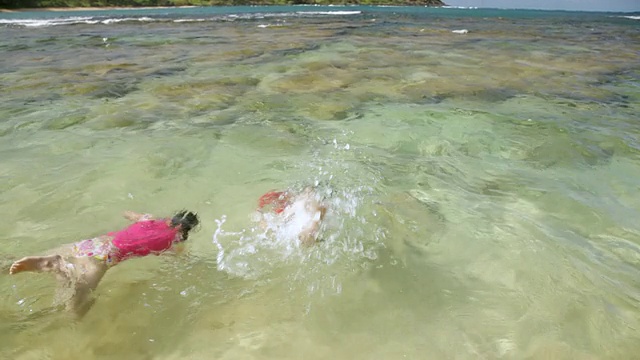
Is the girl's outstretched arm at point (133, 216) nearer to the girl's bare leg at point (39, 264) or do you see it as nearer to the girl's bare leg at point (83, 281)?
the girl's bare leg at point (83, 281)

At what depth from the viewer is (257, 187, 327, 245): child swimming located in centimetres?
460

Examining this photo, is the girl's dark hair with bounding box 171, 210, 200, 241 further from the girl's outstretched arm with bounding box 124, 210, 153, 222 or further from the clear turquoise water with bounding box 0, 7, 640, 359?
the girl's outstretched arm with bounding box 124, 210, 153, 222

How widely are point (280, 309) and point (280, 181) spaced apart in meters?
2.67

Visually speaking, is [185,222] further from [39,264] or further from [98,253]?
[39,264]

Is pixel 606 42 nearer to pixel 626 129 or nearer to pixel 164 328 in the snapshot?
pixel 626 129

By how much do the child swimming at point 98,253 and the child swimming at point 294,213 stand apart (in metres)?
0.87

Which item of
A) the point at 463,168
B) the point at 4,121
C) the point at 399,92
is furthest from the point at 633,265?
the point at 4,121

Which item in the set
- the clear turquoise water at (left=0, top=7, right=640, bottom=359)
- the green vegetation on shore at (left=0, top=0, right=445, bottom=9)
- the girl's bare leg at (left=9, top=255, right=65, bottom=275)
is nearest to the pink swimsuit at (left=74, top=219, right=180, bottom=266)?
the clear turquoise water at (left=0, top=7, right=640, bottom=359)

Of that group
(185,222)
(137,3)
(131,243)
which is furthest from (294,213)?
(137,3)

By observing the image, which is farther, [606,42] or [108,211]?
[606,42]

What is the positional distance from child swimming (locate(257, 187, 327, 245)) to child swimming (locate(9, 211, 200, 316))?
0.87m

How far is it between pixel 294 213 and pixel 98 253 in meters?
2.11

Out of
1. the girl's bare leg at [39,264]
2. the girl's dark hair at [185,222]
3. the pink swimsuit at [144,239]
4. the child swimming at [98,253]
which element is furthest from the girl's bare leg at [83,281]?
the girl's dark hair at [185,222]

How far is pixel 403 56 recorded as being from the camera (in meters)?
17.4
